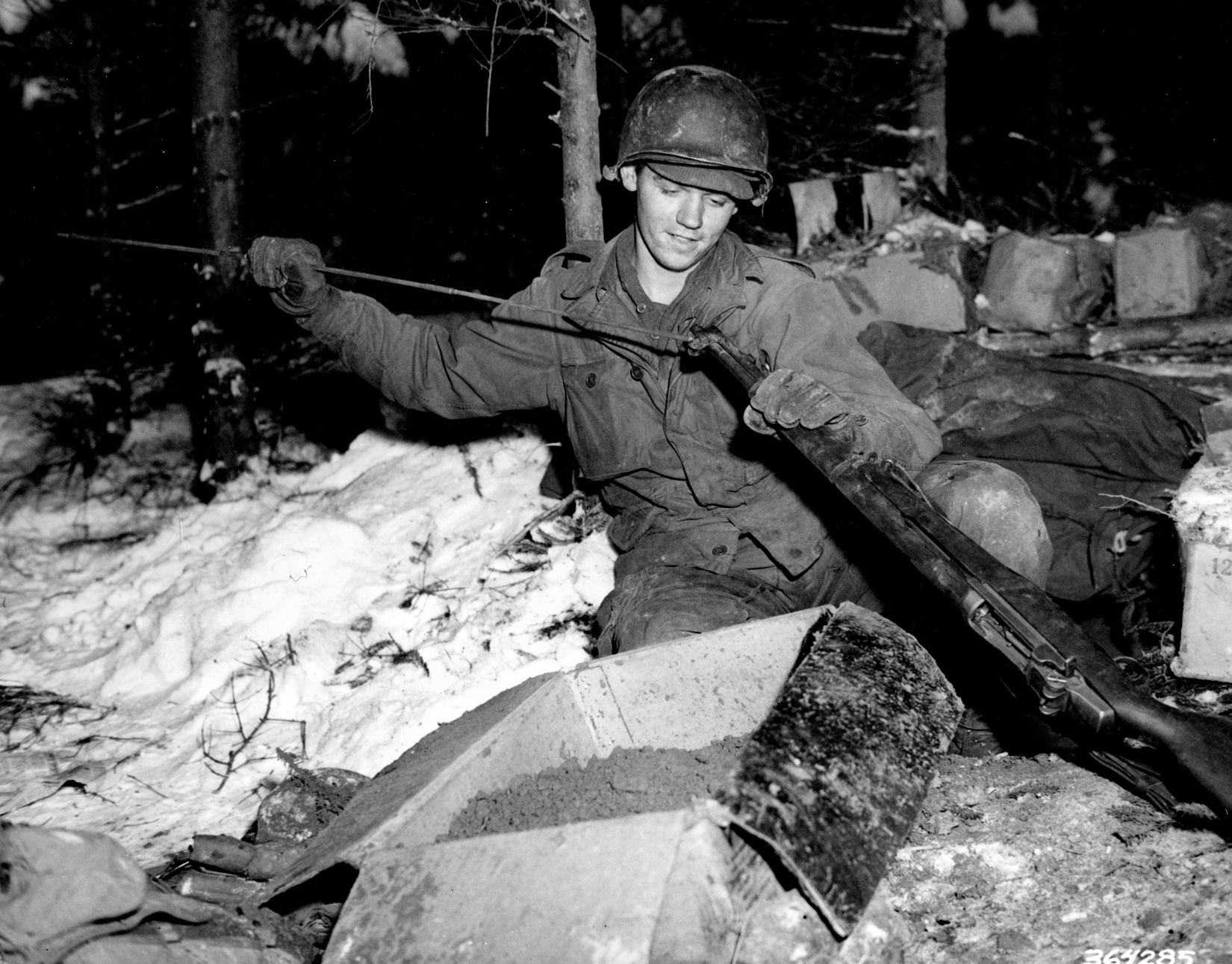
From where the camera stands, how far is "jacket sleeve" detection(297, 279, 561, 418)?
3.43 meters

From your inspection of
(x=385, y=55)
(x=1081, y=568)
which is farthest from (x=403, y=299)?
(x=1081, y=568)

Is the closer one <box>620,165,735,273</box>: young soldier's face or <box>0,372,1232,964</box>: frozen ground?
<box>0,372,1232,964</box>: frozen ground

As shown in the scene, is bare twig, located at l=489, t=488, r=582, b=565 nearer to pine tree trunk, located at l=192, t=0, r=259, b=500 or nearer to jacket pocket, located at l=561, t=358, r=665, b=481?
jacket pocket, located at l=561, t=358, r=665, b=481

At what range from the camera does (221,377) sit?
562 cm

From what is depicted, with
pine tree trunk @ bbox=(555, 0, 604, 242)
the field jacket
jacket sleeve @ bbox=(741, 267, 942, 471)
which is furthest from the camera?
pine tree trunk @ bbox=(555, 0, 604, 242)

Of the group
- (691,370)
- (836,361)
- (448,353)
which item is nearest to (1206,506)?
(836,361)

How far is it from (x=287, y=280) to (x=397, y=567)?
181 cm

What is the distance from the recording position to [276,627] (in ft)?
13.9

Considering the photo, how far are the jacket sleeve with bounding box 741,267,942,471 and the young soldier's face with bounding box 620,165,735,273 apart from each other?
0.98 ft

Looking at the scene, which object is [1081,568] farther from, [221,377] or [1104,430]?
[221,377]

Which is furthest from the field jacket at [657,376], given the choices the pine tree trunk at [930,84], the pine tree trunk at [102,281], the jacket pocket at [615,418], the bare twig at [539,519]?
the pine tree trunk at [930,84]

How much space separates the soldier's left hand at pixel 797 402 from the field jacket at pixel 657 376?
17.8 inches

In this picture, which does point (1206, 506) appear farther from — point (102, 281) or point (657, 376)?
point (102, 281)

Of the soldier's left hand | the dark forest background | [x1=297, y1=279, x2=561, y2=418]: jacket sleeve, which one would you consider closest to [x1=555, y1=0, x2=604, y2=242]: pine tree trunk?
the dark forest background
